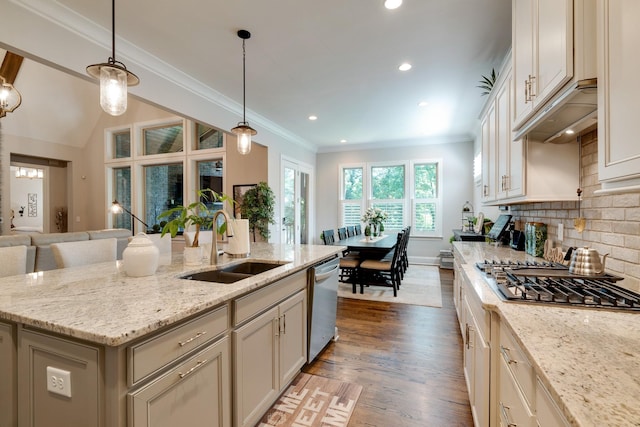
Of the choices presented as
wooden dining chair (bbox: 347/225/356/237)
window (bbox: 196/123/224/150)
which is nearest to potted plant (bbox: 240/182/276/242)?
window (bbox: 196/123/224/150)

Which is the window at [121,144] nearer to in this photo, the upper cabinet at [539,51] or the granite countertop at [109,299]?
the granite countertop at [109,299]

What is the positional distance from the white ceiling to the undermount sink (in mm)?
2092

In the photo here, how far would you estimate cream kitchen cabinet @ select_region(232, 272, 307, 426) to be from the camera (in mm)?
1465

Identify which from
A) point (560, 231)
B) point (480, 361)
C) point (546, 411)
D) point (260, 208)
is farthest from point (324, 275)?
point (260, 208)

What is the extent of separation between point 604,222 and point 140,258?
8.52ft

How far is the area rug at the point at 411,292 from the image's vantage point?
3.97m

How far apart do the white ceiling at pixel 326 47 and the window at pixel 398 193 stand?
82.6 inches

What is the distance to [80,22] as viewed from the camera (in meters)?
2.37

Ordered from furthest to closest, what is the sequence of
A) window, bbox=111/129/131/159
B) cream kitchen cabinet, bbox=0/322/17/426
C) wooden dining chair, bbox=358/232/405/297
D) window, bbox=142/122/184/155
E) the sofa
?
1. window, bbox=111/129/131/159
2. window, bbox=142/122/184/155
3. wooden dining chair, bbox=358/232/405/297
4. the sofa
5. cream kitchen cabinet, bbox=0/322/17/426

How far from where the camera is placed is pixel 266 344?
66.5 inches

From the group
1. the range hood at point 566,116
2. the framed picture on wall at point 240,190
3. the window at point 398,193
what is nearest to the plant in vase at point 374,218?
the window at point 398,193

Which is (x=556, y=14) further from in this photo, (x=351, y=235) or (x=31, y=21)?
(x=351, y=235)

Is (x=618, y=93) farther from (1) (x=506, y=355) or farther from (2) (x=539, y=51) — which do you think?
(1) (x=506, y=355)

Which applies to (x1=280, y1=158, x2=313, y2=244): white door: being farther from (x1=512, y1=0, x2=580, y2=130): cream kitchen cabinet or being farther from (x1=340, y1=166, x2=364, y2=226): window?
(x1=512, y1=0, x2=580, y2=130): cream kitchen cabinet
